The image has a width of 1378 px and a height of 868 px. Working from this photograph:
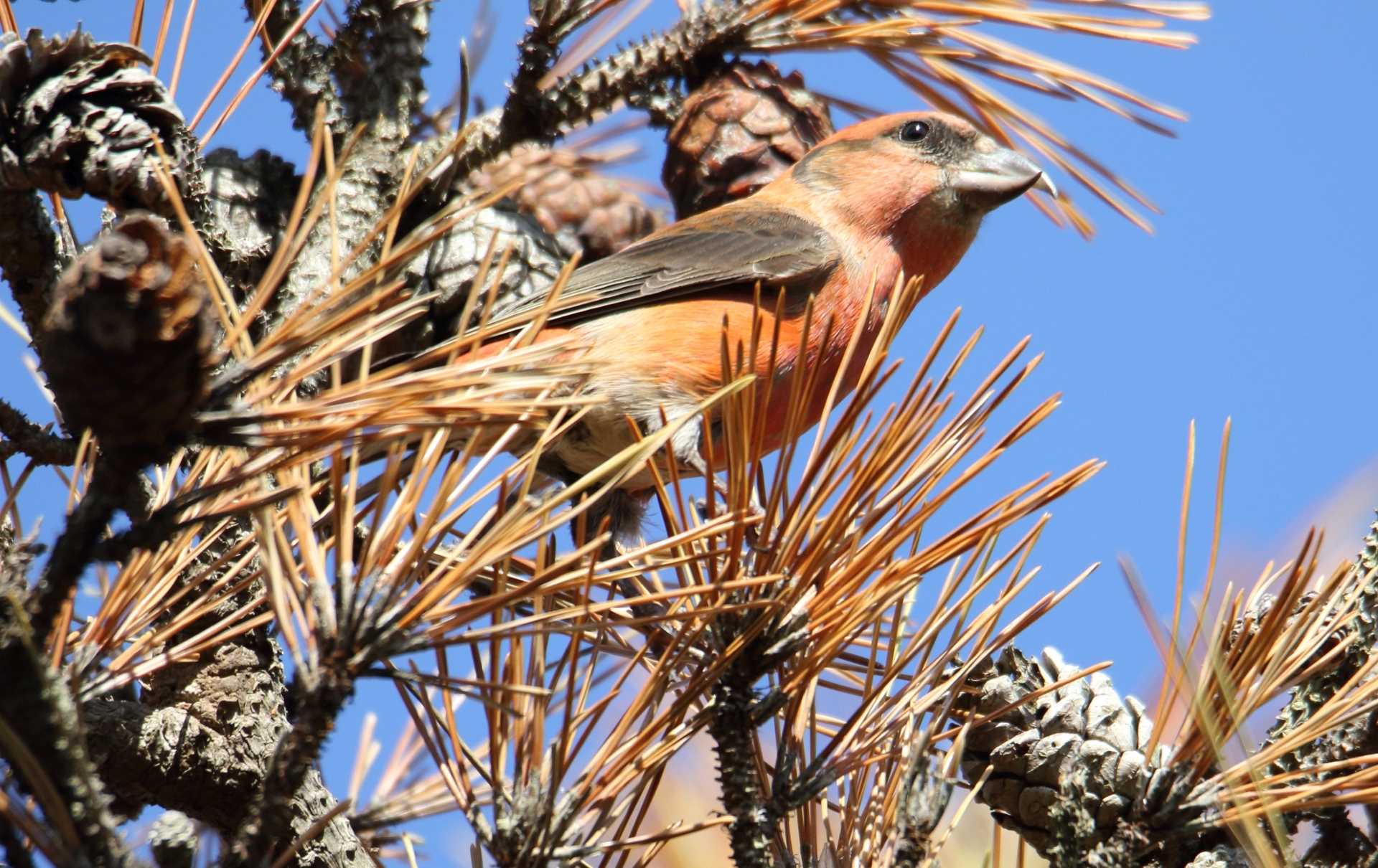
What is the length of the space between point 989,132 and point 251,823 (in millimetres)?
2149

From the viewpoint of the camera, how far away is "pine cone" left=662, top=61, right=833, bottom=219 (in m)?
2.52

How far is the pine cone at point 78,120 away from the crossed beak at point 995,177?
1.78 metres

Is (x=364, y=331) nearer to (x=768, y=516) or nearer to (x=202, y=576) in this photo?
(x=202, y=576)

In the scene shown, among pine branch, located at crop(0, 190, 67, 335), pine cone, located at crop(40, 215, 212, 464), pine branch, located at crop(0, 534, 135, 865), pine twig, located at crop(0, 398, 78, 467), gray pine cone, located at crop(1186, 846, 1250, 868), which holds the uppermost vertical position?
pine branch, located at crop(0, 190, 67, 335)

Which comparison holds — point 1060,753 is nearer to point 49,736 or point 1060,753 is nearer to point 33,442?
point 49,736

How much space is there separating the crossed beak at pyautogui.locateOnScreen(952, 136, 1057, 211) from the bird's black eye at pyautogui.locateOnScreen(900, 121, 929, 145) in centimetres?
15

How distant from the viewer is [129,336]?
88 cm

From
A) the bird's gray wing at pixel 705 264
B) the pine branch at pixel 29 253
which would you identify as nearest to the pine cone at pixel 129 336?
the pine branch at pixel 29 253

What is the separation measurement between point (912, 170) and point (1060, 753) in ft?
5.58

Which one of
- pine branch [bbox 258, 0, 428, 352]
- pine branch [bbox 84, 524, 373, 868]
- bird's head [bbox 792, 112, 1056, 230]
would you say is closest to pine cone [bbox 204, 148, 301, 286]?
pine branch [bbox 258, 0, 428, 352]

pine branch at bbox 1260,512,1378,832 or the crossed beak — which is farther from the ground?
the crossed beak

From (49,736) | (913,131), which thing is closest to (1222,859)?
(49,736)

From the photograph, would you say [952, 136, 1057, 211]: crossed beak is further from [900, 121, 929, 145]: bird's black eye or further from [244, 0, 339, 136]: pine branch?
[244, 0, 339, 136]: pine branch

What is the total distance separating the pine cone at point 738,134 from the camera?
2.52 meters
